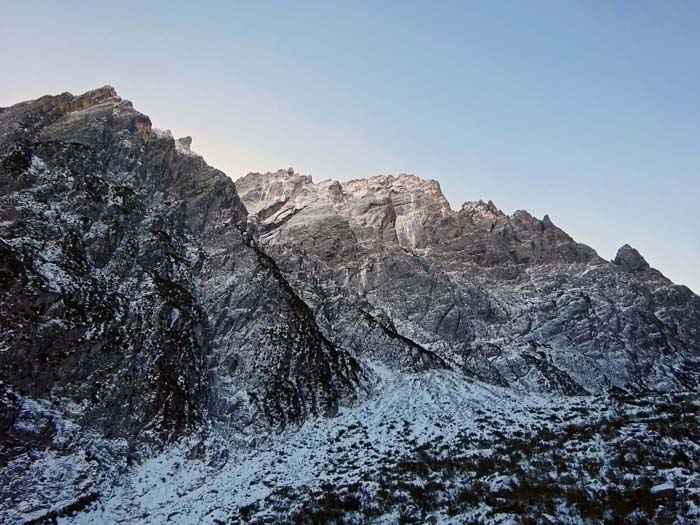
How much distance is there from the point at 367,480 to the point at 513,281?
8555cm

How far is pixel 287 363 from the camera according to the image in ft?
214

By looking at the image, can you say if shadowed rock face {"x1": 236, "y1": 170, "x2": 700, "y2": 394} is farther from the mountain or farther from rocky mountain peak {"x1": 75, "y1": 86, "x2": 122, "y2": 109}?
rocky mountain peak {"x1": 75, "y1": 86, "x2": 122, "y2": 109}

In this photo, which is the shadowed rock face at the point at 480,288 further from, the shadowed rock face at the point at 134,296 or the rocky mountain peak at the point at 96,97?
the rocky mountain peak at the point at 96,97

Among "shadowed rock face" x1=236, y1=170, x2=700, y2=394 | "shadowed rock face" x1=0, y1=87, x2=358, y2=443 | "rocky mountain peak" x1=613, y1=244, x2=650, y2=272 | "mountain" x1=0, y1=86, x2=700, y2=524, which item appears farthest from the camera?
"rocky mountain peak" x1=613, y1=244, x2=650, y2=272

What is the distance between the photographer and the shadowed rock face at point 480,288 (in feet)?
303

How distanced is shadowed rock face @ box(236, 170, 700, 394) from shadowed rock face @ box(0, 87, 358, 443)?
15.2 meters

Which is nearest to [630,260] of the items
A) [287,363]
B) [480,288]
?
[480,288]

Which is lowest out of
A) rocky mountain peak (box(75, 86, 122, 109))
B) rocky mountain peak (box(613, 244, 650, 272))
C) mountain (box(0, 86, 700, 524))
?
mountain (box(0, 86, 700, 524))

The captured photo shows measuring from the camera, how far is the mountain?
34.4 meters

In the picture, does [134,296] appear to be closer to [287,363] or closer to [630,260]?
[287,363]

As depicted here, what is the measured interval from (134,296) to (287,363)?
1836 centimetres

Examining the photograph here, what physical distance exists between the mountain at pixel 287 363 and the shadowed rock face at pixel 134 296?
26 cm

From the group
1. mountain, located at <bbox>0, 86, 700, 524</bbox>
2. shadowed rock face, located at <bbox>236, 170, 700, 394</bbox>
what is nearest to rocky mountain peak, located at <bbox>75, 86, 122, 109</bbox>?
mountain, located at <bbox>0, 86, 700, 524</bbox>

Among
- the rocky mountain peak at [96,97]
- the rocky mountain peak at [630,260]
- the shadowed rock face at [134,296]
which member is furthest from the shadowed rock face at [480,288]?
the rocky mountain peak at [96,97]
